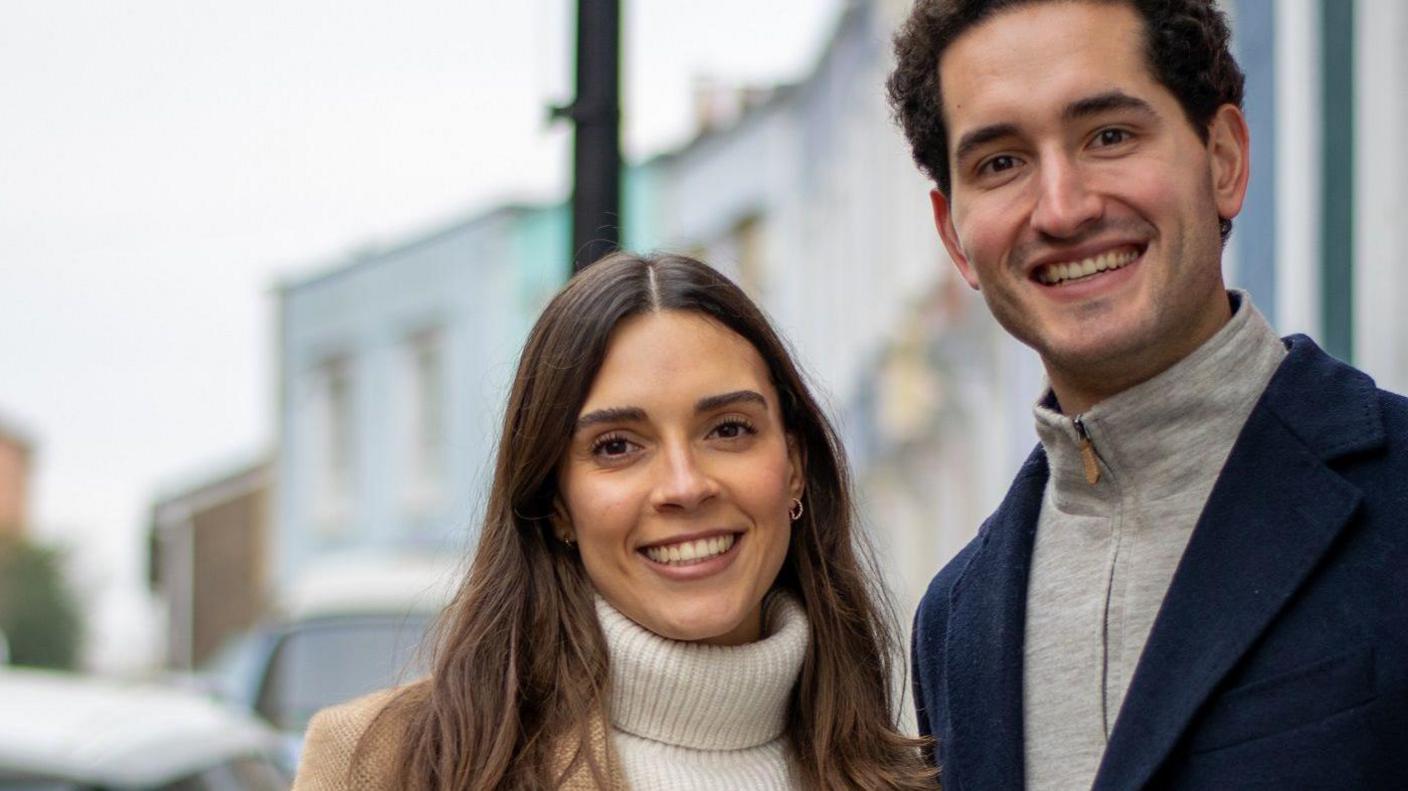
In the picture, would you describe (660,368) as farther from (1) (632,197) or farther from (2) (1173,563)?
(1) (632,197)

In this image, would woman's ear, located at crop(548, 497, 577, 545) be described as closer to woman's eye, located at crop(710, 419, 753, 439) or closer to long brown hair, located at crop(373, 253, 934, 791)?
long brown hair, located at crop(373, 253, 934, 791)

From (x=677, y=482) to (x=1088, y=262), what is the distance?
0.71 meters

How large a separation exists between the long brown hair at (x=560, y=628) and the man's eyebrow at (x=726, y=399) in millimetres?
153

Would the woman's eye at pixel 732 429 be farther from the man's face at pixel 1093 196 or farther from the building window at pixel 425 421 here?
the building window at pixel 425 421

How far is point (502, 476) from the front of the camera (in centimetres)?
318

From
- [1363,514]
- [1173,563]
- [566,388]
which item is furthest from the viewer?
[566,388]

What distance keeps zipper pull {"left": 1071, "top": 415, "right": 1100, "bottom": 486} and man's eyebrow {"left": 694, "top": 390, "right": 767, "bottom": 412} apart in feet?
1.67

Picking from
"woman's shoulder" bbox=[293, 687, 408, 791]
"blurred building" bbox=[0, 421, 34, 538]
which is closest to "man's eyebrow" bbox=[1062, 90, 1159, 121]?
"woman's shoulder" bbox=[293, 687, 408, 791]

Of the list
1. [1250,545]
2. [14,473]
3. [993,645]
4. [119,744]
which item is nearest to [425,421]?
[119,744]

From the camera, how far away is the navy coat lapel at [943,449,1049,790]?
9.60 feet

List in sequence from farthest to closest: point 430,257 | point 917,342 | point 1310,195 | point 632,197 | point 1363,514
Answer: point 430,257
point 632,197
point 917,342
point 1310,195
point 1363,514

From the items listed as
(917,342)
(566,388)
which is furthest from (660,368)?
(917,342)

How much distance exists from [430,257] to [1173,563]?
20.3m

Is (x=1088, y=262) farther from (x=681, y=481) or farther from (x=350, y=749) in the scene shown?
(x=350, y=749)
